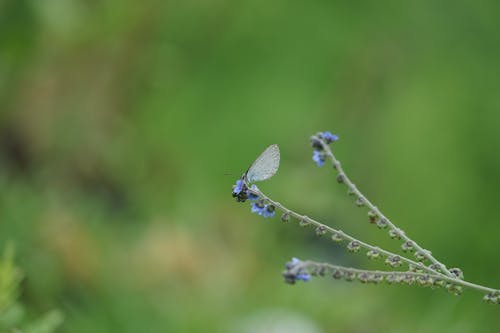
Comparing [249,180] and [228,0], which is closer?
[249,180]

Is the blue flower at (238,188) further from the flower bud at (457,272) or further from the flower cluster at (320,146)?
the flower bud at (457,272)

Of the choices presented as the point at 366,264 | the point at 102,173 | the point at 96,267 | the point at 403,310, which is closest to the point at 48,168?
the point at 102,173

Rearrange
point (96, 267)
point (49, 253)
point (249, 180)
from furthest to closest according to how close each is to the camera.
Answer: point (96, 267)
point (49, 253)
point (249, 180)

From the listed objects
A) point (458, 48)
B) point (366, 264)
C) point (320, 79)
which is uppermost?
point (458, 48)

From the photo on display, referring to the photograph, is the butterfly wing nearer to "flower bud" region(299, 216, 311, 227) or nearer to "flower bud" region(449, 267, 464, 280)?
"flower bud" region(299, 216, 311, 227)

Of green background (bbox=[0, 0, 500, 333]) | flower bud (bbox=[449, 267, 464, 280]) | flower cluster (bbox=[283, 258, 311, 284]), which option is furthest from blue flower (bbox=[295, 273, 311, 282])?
green background (bbox=[0, 0, 500, 333])

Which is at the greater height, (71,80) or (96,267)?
(71,80)

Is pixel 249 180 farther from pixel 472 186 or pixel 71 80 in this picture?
pixel 71 80
